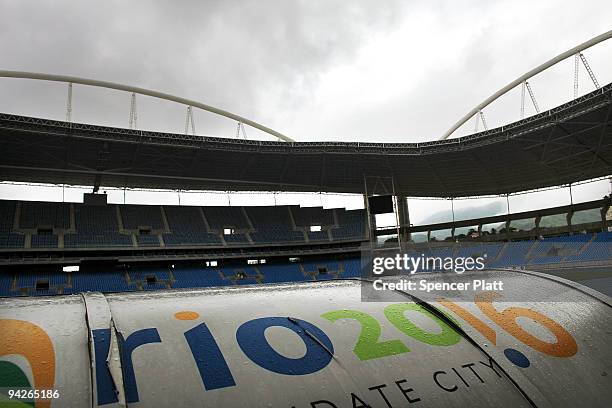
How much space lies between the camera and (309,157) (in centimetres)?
4041

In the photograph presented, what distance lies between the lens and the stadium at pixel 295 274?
4.56 meters

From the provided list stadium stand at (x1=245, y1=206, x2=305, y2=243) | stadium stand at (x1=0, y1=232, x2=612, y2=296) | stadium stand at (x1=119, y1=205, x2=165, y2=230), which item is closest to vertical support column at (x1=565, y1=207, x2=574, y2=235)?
stadium stand at (x1=0, y1=232, x2=612, y2=296)

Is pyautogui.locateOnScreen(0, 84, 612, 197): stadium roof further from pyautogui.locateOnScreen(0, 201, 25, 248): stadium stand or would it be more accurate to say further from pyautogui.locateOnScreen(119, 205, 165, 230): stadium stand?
pyautogui.locateOnScreen(0, 201, 25, 248): stadium stand

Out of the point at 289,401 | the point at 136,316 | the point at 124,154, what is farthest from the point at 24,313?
the point at 124,154

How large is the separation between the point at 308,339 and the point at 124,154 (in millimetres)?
35030

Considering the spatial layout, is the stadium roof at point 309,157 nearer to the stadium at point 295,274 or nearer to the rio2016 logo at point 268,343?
the stadium at point 295,274

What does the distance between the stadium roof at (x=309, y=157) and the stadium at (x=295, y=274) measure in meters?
0.22

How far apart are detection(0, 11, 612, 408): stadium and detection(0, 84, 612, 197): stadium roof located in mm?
225

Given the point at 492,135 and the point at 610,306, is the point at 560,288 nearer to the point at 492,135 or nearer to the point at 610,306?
the point at 610,306

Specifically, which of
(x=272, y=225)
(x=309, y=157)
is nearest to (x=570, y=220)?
(x=309, y=157)

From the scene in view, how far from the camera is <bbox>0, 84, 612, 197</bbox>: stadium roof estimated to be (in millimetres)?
32156

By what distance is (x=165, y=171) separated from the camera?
133 ft

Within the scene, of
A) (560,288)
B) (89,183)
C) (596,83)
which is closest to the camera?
(560,288)

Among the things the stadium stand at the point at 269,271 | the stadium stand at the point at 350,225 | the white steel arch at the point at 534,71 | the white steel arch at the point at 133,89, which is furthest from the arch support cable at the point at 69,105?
the white steel arch at the point at 534,71
